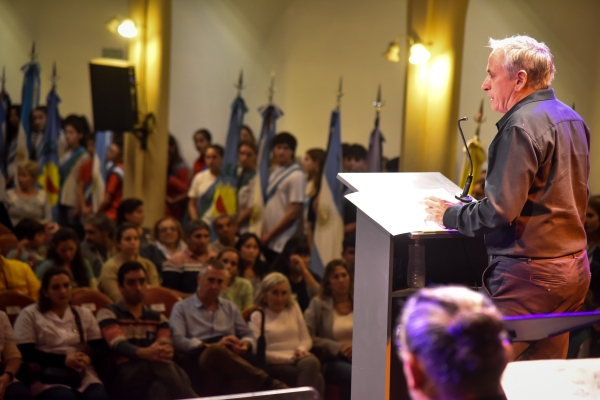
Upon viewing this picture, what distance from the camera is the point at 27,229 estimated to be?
527 centimetres

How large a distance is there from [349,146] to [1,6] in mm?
3880

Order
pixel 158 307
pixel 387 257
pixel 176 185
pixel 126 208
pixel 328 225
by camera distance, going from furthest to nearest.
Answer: pixel 176 185 < pixel 328 225 < pixel 126 208 < pixel 158 307 < pixel 387 257

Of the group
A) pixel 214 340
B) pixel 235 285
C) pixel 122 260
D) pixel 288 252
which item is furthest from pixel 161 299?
pixel 288 252

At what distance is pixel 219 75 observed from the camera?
773 cm

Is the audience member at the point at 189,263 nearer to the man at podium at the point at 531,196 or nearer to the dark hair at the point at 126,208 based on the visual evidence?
the dark hair at the point at 126,208

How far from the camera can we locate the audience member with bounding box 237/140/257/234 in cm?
653

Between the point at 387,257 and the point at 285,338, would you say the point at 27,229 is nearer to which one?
the point at 285,338

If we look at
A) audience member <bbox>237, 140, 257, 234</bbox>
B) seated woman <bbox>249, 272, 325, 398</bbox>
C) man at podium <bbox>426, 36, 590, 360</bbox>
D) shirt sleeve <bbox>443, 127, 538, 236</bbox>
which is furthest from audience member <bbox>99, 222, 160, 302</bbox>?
shirt sleeve <bbox>443, 127, 538, 236</bbox>

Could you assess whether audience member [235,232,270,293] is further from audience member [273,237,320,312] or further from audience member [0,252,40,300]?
audience member [0,252,40,300]

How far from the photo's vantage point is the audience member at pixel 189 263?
517 cm

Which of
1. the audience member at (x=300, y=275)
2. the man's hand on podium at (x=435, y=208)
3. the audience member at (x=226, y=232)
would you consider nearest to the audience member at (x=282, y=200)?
the audience member at (x=226, y=232)

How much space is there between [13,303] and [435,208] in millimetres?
3213

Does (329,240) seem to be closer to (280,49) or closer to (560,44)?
(280,49)

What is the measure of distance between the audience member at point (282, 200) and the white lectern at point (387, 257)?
3.79m
